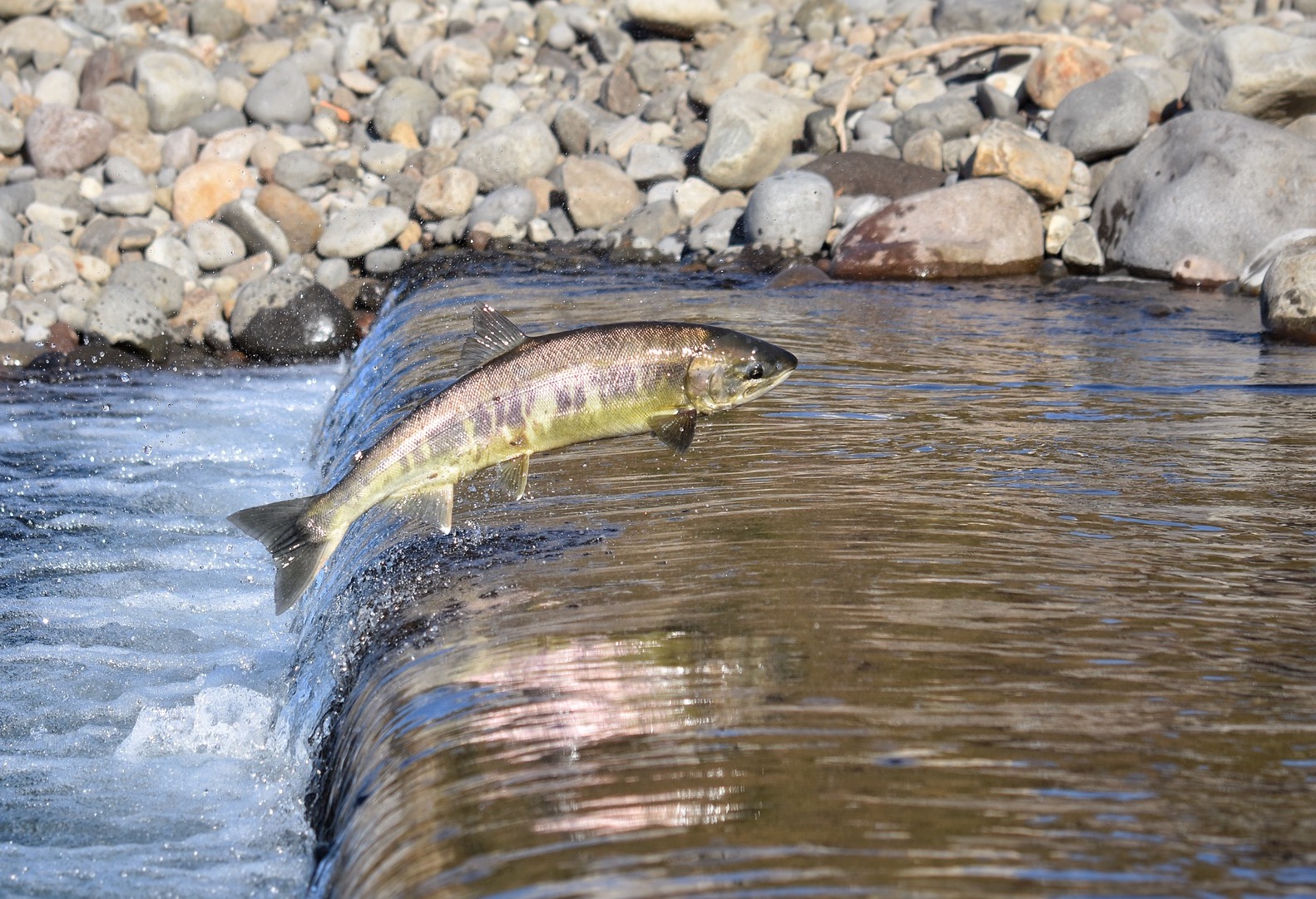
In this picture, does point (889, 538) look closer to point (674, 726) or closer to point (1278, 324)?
point (674, 726)

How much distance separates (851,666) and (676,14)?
1403 centimetres

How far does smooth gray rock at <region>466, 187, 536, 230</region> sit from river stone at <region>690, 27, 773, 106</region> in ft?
8.88

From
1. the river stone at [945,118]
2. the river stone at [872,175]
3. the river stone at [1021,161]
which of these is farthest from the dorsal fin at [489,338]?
the river stone at [945,118]

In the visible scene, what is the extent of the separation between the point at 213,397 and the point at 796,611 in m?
8.13

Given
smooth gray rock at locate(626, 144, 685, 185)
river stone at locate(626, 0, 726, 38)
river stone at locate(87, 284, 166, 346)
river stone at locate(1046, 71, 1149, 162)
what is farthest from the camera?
river stone at locate(626, 0, 726, 38)

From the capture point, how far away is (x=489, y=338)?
427cm

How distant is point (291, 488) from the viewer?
340 inches

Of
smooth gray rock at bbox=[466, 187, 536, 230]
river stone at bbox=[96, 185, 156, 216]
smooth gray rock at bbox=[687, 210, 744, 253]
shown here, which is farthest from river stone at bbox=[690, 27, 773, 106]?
river stone at bbox=[96, 185, 156, 216]

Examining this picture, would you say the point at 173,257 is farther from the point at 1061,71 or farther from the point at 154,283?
the point at 1061,71

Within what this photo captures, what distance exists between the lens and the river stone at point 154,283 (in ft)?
39.9

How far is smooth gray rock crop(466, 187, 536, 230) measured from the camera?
13.4 meters

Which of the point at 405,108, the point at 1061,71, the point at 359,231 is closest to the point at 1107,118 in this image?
the point at 1061,71

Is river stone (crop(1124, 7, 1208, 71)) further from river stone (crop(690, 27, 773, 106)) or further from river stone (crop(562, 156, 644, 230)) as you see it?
river stone (crop(562, 156, 644, 230))

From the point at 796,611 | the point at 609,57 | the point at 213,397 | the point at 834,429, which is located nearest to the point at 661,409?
the point at 796,611
